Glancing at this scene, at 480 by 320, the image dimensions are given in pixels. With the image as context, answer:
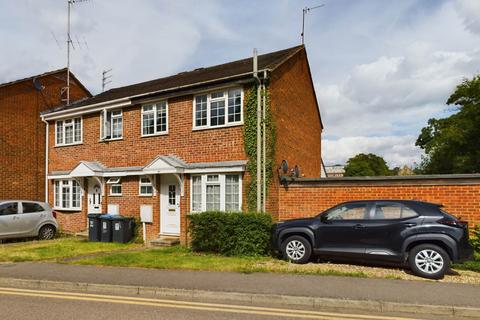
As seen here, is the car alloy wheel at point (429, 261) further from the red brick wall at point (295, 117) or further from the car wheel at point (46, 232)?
the car wheel at point (46, 232)

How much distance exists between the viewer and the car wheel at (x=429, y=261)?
7.84m

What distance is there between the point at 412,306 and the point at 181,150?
9808 mm

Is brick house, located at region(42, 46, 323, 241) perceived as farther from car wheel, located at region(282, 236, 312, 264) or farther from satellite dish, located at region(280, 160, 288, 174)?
car wheel, located at region(282, 236, 312, 264)

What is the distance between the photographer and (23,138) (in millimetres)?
18188

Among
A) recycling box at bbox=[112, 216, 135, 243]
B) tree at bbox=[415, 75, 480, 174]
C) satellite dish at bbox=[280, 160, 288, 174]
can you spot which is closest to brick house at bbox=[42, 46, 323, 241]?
satellite dish at bbox=[280, 160, 288, 174]

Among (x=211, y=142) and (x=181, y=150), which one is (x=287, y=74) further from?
(x=181, y=150)

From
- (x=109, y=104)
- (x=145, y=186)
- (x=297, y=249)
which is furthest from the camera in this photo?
(x=109, y=104)

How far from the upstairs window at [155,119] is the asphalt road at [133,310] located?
874cm

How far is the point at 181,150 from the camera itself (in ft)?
46.1

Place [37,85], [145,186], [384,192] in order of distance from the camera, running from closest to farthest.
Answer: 1. [384,192]
2. [145,186]
3. [37,85]

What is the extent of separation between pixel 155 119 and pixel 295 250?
809cm

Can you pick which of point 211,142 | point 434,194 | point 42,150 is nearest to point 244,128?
point 211,142

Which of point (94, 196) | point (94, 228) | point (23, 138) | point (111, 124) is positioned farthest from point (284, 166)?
point (23, 138)

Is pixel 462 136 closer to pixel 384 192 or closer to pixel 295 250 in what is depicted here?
pixel 384 192
